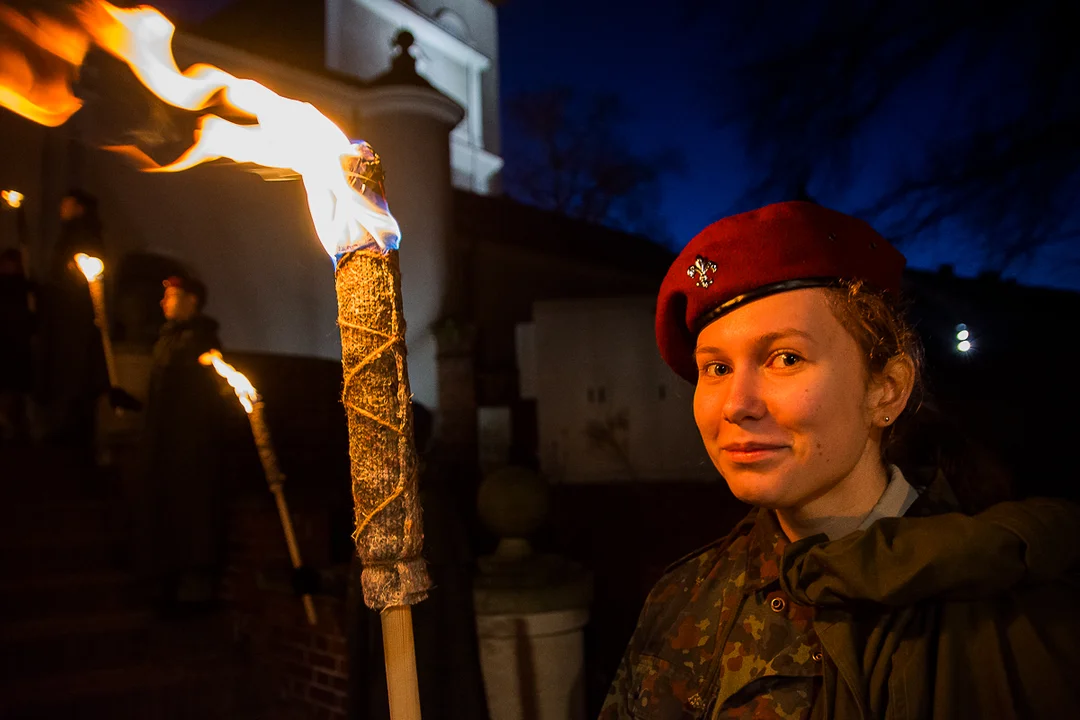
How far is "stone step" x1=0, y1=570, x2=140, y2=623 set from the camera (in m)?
5.32

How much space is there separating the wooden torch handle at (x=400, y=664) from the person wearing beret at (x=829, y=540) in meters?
0.66

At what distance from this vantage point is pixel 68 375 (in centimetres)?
702

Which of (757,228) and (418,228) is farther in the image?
(418,228)

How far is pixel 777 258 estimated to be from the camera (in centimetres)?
148

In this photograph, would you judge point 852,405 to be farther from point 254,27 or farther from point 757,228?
point 254,27

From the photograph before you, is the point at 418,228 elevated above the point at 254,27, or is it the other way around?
the point at 254,27

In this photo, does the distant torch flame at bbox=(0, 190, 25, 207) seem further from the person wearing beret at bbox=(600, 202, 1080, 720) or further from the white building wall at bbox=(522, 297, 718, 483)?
the person wearing beret at bbox=(600, 202, 1080, 720)

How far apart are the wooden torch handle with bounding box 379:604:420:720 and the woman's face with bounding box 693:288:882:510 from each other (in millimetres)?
723

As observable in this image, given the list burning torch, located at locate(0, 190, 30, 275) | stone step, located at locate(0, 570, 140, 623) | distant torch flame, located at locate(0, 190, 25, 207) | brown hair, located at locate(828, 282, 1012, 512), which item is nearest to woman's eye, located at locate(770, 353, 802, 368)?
brown hair, located at locate(828, 282, 1012, 512)

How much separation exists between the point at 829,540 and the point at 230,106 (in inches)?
61.5

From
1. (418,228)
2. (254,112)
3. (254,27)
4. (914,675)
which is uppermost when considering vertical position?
(254,27)

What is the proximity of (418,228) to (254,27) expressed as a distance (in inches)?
361

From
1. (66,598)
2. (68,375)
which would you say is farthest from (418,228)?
(66,598)

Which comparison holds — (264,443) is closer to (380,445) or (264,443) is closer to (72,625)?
(72,625)
